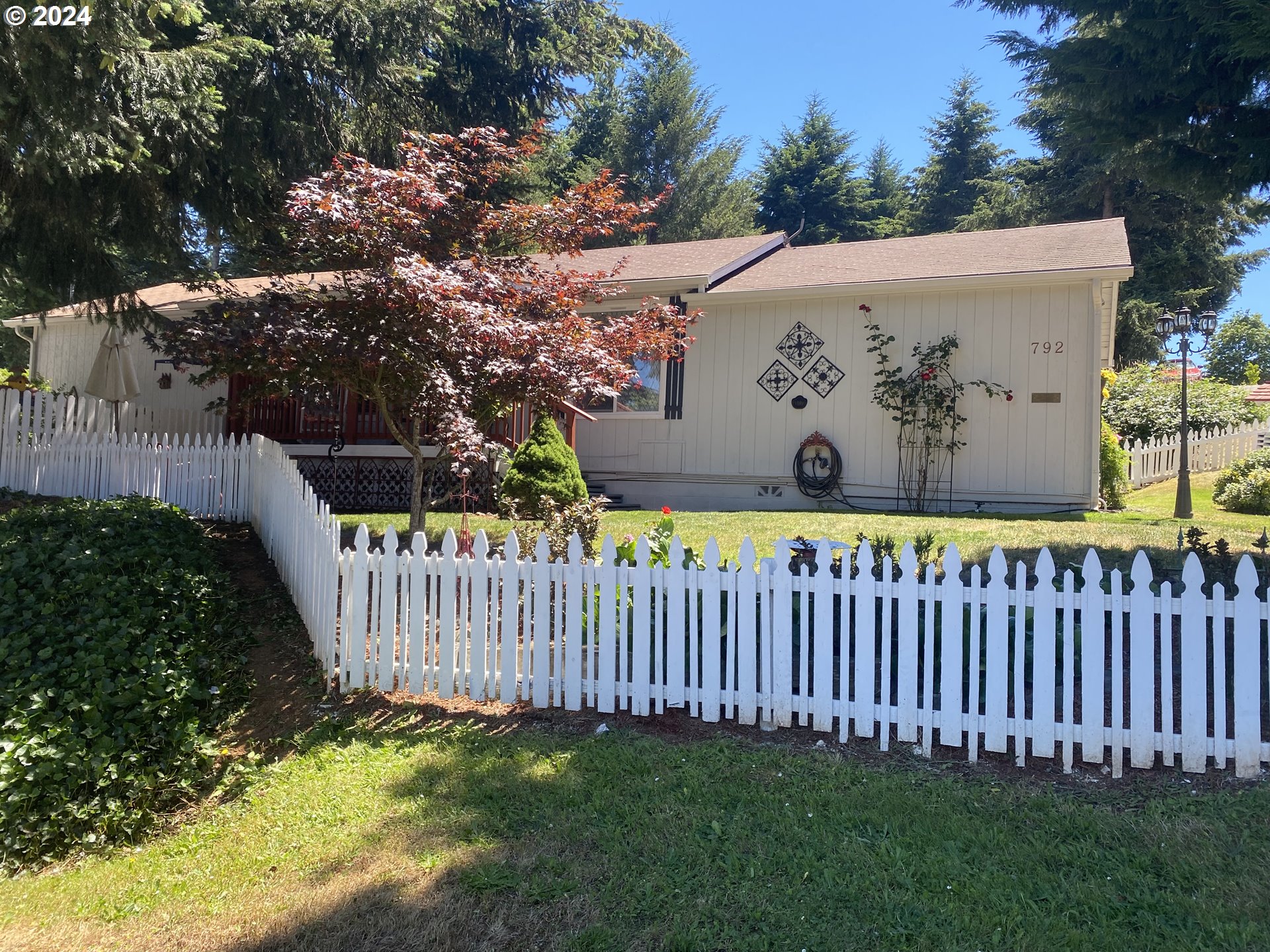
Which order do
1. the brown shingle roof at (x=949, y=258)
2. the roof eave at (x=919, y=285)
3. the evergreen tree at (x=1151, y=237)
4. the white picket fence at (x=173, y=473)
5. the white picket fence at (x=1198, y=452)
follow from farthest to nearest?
the evergreen tree at (x=1151, y=237) → the white picket fence at (x=1198, y=452) → the brown shingle roof at (x=949, y=258) → the roof eave at (x=919, y=285) → the white picket fence at (x=173, y=473)

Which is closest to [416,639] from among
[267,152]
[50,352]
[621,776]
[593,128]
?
[621,776]

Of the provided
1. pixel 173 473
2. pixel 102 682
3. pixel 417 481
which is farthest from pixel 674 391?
pixel 102 682

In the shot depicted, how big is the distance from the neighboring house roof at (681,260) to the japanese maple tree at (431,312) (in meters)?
4.35

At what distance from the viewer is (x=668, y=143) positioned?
32.1 metres

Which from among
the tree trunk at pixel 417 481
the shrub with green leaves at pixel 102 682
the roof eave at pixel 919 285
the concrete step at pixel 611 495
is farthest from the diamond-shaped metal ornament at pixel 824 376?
the shrub with green leaves at pixel 102 682

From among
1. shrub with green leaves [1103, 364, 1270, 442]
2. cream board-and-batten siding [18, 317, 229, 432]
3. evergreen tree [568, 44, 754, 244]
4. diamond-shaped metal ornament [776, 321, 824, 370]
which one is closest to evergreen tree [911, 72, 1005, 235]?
evergreen tree [568, 44, 754, 244]

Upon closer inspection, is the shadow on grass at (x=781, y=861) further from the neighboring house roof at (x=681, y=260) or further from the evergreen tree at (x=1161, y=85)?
the neighboring house roof at (x=681, y=260)

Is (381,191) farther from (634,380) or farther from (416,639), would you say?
(416,639)

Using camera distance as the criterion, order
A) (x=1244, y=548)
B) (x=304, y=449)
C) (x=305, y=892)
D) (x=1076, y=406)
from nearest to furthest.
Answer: (x=305, y=892) < (x=1244, y=548) < (x=1076, y=406) < (x=304, y=449)

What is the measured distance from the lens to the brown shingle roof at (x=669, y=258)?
1308cm

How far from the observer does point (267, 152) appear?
9.84 meters

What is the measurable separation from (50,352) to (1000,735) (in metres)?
22.0

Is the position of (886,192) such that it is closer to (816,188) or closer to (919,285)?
(816,188)

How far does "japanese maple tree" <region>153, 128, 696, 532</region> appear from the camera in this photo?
263 inches
